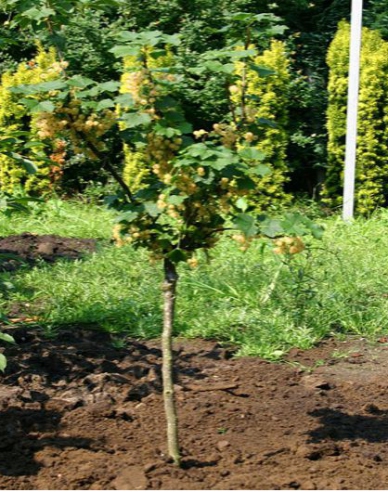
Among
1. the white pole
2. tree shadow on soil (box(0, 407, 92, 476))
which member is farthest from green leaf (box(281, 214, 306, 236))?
the white pole

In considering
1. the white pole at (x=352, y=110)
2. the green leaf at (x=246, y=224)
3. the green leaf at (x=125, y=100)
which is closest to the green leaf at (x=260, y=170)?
the green leaf at (x=246, y=224)

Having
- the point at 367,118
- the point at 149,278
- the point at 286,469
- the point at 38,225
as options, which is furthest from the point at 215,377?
the point at 367,118

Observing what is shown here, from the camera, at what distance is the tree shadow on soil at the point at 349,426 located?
405cm

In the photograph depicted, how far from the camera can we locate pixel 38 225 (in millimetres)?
8938

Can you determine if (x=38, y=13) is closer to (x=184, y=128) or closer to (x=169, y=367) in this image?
(x=184, y=128)

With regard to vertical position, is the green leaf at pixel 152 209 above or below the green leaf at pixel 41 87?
below

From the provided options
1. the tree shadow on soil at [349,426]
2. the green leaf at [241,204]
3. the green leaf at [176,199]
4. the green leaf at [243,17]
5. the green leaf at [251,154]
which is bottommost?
the tree shadow on soil at [349,426]

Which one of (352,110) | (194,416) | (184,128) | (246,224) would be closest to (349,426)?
(194,416)

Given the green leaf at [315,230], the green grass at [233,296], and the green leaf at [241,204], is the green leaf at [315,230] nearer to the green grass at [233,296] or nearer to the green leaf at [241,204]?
the green leaf at [241,204]

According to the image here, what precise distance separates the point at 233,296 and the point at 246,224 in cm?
264

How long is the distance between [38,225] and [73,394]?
4667mm

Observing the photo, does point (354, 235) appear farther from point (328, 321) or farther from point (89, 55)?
point (89, 55)

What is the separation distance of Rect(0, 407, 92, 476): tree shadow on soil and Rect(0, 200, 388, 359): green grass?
4.23 feet

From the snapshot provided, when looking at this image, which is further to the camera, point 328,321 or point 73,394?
point 328,321
